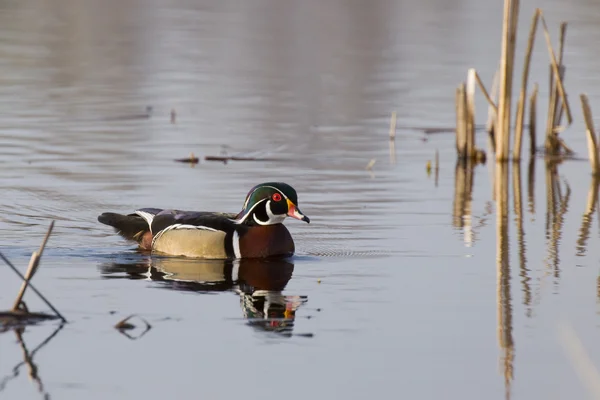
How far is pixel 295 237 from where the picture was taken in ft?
39.3

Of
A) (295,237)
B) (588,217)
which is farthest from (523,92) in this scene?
(295,237)

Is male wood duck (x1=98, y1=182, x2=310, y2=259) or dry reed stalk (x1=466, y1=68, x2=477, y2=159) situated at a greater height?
dry reed stalk (x1=466, y1=68, x2=477, y2=159)

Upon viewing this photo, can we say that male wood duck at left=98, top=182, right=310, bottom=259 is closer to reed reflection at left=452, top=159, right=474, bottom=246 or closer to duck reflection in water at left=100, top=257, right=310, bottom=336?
duck reflection in water at left=100, top=257, right=310, bottom=336

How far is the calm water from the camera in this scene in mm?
7289

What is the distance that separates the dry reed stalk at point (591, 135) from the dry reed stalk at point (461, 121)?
1643mm

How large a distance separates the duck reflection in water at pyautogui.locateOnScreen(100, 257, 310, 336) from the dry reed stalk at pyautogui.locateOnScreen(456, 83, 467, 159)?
18.8 feet

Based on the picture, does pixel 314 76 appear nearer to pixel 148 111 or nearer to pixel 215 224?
pixel 148 111

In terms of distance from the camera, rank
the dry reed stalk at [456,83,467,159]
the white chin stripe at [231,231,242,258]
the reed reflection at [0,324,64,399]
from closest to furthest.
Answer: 1. the reed reflection at [0,324,64,399]
2. the white chin stripe at [231,231,242,258]
3. the dry reed stalk at [456,83,467,159]

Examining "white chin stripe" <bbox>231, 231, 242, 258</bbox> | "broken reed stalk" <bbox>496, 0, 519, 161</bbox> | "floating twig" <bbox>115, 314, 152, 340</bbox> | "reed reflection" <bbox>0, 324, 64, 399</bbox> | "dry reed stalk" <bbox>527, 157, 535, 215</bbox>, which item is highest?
"broken reed stalk" <bbox>496, 0, 519, 161</bbox>

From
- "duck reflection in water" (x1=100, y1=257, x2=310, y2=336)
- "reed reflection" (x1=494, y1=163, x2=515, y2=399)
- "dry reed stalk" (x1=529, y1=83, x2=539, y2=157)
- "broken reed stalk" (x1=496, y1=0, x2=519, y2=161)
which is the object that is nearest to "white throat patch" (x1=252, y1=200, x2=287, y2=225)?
"duck reflection in water" (x1=100, y1=257, x2=310, y2=336)

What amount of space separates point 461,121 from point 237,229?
5727mm

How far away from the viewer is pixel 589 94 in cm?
2183

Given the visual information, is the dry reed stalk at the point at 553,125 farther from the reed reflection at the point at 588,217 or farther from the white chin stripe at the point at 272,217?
the white chin stripe at the point at 272,217

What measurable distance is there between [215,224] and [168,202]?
7.80ft
